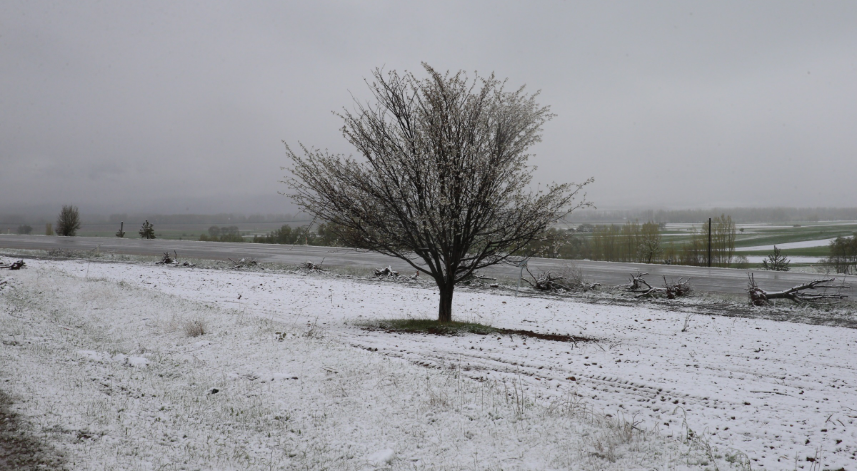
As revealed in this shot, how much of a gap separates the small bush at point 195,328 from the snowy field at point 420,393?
10 cm

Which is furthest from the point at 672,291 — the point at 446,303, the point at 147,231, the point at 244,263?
the point at 147,231

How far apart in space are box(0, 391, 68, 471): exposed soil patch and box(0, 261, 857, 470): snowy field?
118 millimetres

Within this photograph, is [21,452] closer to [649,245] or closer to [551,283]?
[551,283]

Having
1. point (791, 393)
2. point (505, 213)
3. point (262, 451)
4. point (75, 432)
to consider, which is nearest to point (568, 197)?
point (505, 213)

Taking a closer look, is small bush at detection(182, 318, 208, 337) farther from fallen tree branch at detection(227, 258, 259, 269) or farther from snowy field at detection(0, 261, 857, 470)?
fallen tree branch at detection(227, 258, 259, 269)

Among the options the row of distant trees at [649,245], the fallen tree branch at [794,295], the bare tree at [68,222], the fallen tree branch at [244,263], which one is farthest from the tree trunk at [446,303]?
the bare tree at [68,222]

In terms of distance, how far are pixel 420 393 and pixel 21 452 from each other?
4.24 m

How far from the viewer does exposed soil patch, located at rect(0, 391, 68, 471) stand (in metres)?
4.16

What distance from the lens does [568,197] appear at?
10.1m

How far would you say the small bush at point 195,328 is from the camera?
9.66 metres

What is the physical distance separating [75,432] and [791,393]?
9197 millimetres

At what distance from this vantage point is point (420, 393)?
6.21m

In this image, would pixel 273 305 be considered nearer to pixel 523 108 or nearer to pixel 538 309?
pixel 538 309

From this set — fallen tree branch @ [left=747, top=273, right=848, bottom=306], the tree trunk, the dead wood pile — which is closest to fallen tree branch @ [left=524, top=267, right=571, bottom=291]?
the dead wood pile
